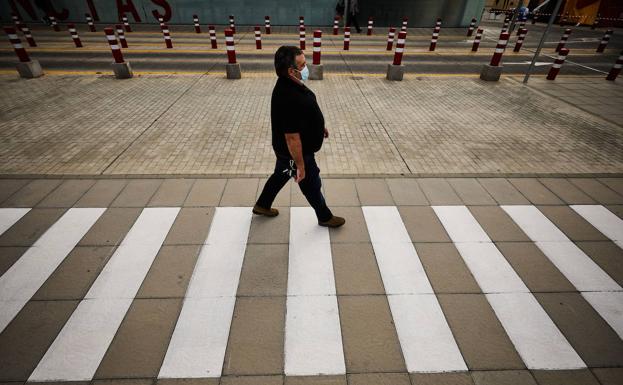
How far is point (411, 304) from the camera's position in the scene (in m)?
2.82

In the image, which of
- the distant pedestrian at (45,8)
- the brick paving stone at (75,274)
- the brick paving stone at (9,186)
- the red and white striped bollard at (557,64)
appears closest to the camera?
the brick paving stone at (75,274)

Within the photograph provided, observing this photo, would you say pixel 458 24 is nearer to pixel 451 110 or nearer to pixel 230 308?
pixel 451 110

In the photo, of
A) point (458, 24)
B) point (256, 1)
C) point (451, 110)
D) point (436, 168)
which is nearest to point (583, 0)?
point (458, 24)

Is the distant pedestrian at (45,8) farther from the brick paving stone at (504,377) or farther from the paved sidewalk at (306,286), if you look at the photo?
the brick paving stone at (504,377)

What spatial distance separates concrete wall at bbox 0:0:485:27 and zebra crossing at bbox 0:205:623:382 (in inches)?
796

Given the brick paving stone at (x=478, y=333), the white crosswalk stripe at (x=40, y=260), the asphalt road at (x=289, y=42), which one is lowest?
the white crosswalk stripe at (x=40, y=260)

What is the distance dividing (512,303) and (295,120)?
2710 millimetres

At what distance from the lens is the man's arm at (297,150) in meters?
2.79

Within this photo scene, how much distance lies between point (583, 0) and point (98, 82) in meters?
34.6

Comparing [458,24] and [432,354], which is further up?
[458,24]

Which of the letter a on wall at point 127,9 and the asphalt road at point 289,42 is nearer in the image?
the asphalt road at point 289,42

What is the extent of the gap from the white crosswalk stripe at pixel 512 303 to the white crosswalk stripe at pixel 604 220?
157 cm

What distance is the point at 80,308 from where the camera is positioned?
2.72 meters

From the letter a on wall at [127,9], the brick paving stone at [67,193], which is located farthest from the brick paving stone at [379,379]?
the letter a on wall at [127,9]
